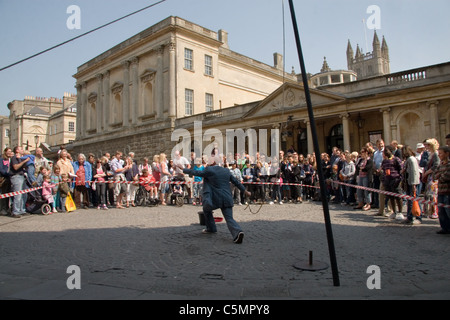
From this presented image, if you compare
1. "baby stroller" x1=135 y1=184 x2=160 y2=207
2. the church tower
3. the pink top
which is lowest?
"baby stroller" x1=135 y1=184 x2=160 y2=207

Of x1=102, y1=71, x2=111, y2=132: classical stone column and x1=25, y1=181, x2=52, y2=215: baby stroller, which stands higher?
x1=102, y1=71, x2=111, y2=132: classical stone column

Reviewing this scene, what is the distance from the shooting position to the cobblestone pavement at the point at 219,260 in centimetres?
388

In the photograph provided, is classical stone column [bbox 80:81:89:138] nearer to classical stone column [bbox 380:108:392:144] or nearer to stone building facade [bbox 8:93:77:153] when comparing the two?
stone building facade [bbox 8:93:77:153]

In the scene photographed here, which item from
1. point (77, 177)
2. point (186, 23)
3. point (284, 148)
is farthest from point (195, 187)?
point (186, 23)

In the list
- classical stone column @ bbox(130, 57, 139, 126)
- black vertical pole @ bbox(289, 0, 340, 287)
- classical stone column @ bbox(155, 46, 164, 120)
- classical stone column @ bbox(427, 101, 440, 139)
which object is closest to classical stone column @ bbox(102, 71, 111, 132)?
classical stone column @ bbox(130, 57, 139, 126)

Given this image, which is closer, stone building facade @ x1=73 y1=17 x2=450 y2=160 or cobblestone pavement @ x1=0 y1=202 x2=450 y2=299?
cobblestone pavement @ x1=0 y1=202 x2=450 y2=299

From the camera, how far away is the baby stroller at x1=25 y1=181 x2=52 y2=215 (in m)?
11.4

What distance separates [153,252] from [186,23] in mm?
30728

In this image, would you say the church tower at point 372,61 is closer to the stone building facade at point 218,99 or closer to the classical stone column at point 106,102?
the stone building facade at point 218,99

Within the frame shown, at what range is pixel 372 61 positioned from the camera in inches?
3730

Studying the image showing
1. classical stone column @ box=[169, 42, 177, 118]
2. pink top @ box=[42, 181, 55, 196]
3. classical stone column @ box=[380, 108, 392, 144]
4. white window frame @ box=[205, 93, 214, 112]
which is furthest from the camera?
white window frame @ box=[205, 93, 214, 112]

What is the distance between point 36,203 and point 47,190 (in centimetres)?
60

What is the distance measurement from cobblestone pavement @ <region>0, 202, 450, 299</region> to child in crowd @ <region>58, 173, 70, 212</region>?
3.00 meters
